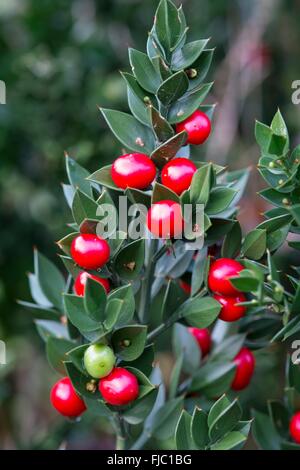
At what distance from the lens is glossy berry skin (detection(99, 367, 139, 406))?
0.91m

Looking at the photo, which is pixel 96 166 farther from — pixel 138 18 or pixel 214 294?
pixel 214 294

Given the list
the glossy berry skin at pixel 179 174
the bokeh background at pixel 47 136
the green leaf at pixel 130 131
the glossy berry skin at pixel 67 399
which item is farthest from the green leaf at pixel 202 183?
the bokeh background at pixel 47 136

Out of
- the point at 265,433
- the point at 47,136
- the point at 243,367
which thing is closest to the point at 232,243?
the point at 243,367

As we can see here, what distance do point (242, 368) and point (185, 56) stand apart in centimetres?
52

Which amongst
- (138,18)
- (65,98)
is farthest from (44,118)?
(138,18)

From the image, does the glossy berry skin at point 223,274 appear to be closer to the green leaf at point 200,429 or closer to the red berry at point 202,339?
the green leaf at point 200,429

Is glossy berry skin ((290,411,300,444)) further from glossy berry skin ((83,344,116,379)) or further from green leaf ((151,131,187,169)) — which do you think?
green leaf ((151,131,187,169))

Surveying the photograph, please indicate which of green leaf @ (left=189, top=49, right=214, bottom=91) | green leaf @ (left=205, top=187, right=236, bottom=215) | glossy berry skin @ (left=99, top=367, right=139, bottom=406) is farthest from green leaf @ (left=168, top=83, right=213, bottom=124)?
glossy berry skin @ (left=99, top=367, right=139, bottom=406)

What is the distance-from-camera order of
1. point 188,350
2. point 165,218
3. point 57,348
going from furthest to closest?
A: point 188,350 → point 57,348 → point 165,218

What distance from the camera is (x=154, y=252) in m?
1.02

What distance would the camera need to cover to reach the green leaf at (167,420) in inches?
43.5

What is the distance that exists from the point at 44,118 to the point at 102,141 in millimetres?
208

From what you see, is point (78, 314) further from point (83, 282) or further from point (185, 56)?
point (185, 56)

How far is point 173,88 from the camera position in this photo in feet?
3.06
